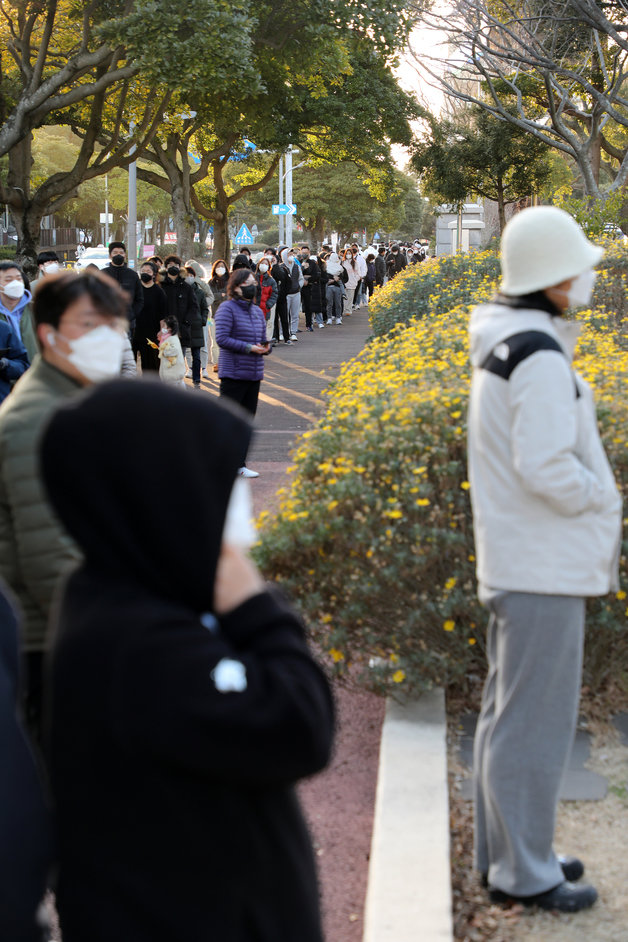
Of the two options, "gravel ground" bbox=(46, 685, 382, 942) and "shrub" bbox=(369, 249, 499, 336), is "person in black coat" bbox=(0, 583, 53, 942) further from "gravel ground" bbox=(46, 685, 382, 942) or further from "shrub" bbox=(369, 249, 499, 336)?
"shrub" bbox=(369, 249, 499, 336)

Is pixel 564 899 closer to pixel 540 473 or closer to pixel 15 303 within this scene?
pixel 540 473

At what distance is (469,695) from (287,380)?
1345cm

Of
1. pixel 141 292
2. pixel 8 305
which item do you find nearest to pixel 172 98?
pixel 141 292

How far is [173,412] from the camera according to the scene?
1.53 metres

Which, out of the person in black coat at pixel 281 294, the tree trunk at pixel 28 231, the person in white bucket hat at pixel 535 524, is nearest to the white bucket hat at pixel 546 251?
the person in white bucket hat at pixel 535 524

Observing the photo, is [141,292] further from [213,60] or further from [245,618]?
[245,618]

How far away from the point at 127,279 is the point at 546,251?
11.0 m

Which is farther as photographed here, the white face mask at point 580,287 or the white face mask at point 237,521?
the white face mask at point 580,287

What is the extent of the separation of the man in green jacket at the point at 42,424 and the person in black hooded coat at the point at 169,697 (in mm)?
1383

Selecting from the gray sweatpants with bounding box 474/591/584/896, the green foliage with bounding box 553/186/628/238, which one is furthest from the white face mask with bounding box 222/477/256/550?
the green foliage with bounding box 553/186/628/238

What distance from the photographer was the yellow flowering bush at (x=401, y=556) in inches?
178

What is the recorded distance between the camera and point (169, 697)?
1513mm

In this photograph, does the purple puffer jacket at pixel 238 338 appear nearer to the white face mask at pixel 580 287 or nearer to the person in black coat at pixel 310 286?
the white face mask at pixel 580 287

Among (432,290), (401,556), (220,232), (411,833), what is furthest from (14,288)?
(220,232)
